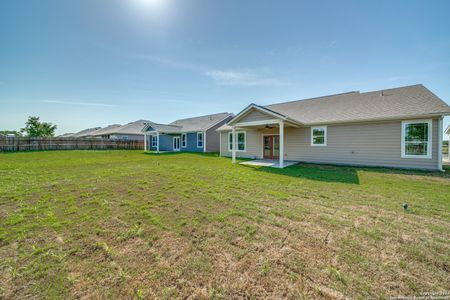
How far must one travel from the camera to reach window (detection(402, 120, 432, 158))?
29.2 ft

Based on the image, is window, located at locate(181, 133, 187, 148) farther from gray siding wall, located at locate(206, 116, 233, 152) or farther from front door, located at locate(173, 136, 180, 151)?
gray siding wall, located at locate(206, 116, 233, 152)

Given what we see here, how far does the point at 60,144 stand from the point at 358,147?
30774 millimetres

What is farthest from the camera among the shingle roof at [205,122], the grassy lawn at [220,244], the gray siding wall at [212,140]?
the shingle roof at [205,122]

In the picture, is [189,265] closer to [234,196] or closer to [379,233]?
[234,196]

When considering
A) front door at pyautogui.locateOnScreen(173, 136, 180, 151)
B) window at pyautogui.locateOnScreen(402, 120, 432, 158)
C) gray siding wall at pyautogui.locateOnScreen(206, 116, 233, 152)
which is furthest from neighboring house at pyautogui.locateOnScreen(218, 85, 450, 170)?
front door at pyautogui.locateOnScreen(173, 136, 180, 151)

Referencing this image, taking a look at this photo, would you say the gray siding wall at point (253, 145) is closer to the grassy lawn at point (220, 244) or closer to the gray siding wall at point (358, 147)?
the gray siding wall at point (358, 147)

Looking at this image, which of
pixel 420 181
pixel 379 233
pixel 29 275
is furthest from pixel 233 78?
pixel 29 275

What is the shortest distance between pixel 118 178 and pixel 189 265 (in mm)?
6142

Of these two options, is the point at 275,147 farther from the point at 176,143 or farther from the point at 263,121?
the point at 176,143

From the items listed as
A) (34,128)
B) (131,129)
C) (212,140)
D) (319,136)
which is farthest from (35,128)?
(319,136)

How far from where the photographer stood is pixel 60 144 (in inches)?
861

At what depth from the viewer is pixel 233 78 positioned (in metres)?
15.5

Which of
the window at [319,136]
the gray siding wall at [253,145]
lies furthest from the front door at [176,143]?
the window at [319,136]

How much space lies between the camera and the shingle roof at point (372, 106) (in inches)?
363
